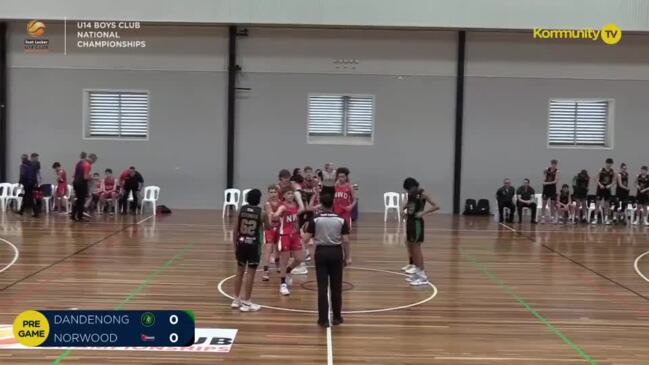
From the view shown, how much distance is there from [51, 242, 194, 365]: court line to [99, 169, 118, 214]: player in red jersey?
7.43 metres

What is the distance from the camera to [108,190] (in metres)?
21.4

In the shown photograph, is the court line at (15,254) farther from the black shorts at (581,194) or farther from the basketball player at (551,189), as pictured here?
the black shorts at (581,194)

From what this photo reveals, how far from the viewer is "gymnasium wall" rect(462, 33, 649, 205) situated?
23281 millimetres

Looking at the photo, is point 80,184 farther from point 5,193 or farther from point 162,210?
point 5,193

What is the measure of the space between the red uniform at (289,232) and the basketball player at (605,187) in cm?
1404

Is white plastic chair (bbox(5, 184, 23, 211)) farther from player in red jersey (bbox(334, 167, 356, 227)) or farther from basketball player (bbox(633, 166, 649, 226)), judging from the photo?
basketball player (bbox(633, 166, 649, 226))

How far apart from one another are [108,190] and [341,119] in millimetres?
8477

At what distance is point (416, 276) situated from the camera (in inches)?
431

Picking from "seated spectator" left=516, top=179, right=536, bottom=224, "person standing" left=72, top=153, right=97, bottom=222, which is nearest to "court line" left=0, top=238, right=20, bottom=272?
"person standing" left=72, top=153, right=97, bottom=222

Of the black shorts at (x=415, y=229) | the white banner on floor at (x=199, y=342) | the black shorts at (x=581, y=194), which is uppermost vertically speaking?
the black shorts at (x=581, y=194)

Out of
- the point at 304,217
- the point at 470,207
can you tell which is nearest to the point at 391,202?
the point at 470,207

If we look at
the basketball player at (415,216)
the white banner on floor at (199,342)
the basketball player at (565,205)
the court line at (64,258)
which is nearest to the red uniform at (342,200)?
the basketball player at (415,216)

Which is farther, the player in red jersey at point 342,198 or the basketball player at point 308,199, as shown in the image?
the player in red jersey at point 342,198

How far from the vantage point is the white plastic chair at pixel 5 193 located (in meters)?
21.4
